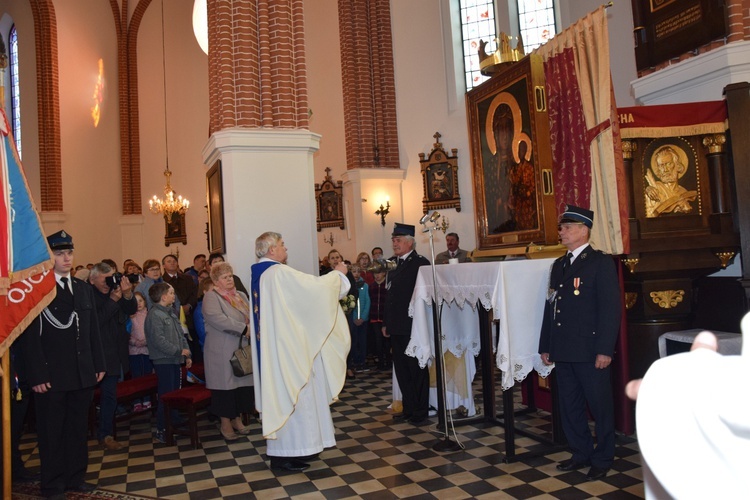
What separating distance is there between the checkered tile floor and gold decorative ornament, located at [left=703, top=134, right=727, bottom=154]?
255cm

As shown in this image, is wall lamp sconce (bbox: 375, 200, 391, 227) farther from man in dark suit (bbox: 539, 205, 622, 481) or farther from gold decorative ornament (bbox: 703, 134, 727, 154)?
man in dark suit (bbox: 539, 205, 622, 481)

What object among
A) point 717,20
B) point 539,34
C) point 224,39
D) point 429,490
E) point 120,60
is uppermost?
point 120,60

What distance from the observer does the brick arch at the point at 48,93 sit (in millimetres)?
14789

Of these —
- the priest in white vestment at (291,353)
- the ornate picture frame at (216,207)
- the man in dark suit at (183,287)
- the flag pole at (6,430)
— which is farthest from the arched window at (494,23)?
the flag pole at (6,430)

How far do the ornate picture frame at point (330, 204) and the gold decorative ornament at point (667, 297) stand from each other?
9.61 meters

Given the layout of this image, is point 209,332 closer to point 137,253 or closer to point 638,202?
point 638,202

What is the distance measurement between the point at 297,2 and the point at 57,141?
32.8 ft

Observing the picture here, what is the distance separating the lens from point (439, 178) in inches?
523

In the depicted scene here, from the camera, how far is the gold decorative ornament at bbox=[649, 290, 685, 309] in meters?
5.40

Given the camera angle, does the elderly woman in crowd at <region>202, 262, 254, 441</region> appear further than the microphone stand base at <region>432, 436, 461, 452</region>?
Yes

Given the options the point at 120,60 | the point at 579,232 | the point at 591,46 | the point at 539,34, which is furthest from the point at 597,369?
the point at 120,60

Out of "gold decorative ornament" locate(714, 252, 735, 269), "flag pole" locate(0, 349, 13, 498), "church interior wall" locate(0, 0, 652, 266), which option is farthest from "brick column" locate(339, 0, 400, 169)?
"flag pole" locate(0, 349, 13, 498)

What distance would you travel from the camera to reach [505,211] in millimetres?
5871

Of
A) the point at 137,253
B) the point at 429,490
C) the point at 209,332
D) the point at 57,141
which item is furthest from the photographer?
the point at 137,253
